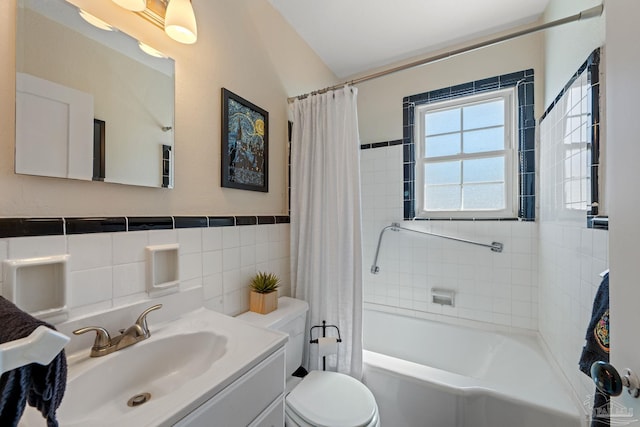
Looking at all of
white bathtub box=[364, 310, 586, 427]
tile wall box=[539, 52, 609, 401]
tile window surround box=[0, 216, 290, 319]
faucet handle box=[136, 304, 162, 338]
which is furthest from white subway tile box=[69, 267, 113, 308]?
tile wall box=[539, 52, 609, 401]

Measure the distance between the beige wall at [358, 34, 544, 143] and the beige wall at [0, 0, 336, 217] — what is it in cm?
70

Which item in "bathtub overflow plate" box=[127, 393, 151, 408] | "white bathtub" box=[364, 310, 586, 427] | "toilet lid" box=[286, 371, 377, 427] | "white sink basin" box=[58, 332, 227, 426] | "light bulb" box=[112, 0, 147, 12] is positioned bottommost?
"white bathtub" box=[364, 310, 586, 427]

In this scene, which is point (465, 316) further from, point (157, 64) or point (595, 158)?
point (157, 64)

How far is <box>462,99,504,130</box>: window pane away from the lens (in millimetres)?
1959

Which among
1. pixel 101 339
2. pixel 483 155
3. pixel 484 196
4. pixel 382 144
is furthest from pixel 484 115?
pixel 101 339

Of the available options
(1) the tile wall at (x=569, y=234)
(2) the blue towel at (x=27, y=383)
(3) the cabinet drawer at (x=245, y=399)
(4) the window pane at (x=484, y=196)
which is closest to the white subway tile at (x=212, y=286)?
(3) the cabinet drawer at (x=245, y=399)

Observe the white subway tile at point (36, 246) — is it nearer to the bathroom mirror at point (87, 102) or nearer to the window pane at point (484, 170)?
the bathroom mirror at point (87, 102)

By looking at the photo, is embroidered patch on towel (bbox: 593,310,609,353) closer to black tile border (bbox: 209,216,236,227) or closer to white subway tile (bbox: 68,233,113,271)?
black tile border (bbox: 209,216,236,227)

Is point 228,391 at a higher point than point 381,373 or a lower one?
higher

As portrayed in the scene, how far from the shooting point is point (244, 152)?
1.40 meters

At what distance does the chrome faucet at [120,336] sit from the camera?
0.76 metres

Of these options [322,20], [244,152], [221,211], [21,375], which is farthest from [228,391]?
[322,20]

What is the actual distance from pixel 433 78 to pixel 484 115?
0.52 meters

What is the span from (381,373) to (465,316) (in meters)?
1.01
